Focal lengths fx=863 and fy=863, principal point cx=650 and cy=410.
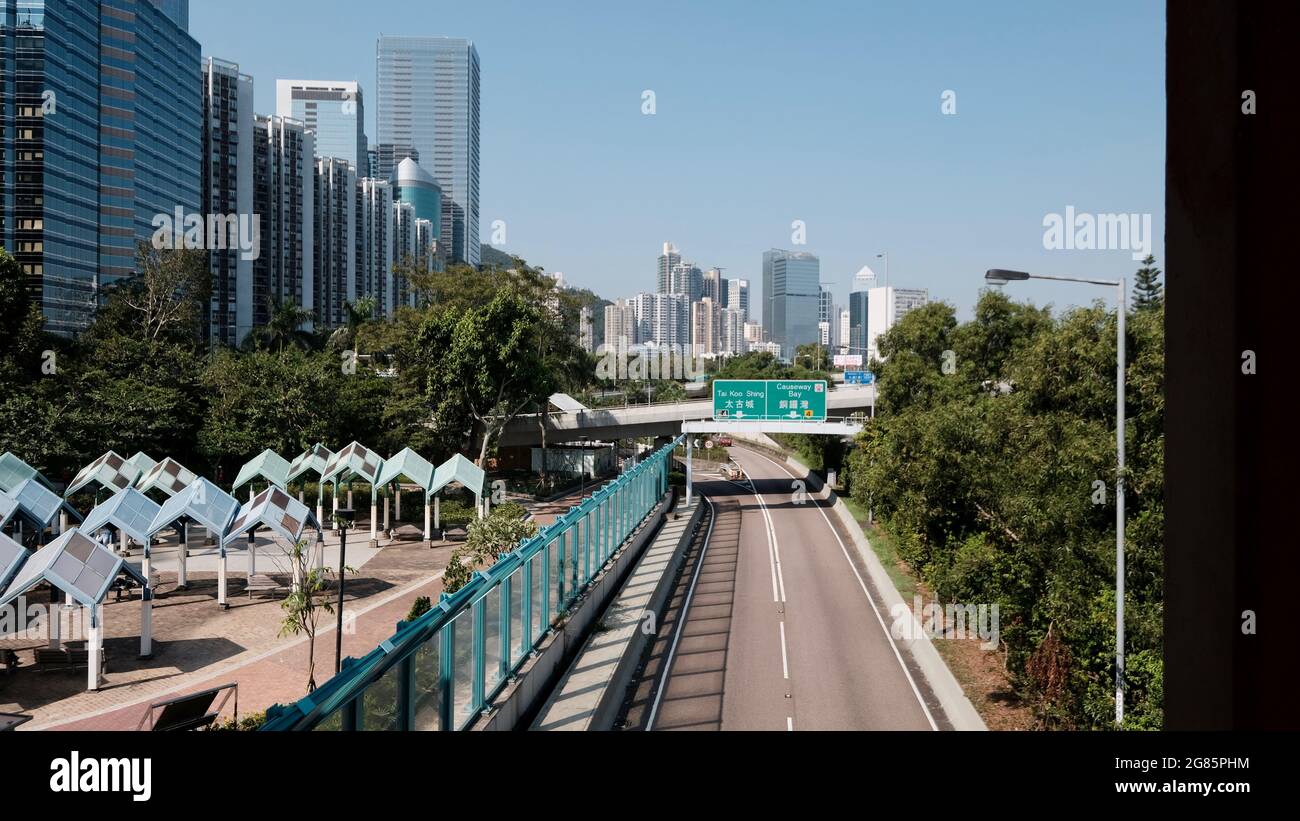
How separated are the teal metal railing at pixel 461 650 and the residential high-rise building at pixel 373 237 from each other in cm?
12204

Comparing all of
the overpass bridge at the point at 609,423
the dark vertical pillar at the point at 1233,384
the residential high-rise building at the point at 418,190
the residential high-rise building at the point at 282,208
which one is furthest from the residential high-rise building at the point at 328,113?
the dark vertical pillar at the point at 1233,384

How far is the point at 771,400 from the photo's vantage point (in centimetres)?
3891

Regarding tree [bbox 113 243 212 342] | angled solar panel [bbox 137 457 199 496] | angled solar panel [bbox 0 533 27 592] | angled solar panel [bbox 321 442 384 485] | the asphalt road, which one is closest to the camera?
the asphalt road

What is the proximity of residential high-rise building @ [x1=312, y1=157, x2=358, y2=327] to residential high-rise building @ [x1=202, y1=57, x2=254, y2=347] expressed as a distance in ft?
58.4

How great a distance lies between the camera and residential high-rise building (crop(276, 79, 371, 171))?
194125mm

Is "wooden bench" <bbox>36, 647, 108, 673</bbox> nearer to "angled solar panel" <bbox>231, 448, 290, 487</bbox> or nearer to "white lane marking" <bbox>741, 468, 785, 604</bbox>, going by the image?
"angled solar panel" <bbox>231, 448, 290, 487</bbox>

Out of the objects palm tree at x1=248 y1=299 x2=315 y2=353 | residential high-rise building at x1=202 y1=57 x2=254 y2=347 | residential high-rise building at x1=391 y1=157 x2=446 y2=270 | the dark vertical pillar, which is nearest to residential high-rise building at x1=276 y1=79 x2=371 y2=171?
residential high-rise building at x1=391 y1=157 x2=446 y2=270

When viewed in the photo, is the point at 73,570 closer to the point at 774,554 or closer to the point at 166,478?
the point at 166,478

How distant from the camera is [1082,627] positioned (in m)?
13.4

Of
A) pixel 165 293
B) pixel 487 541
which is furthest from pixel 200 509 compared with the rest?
pixel 165 293

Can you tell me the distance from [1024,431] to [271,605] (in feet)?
59.2

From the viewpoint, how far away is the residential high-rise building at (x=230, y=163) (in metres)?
97.2
